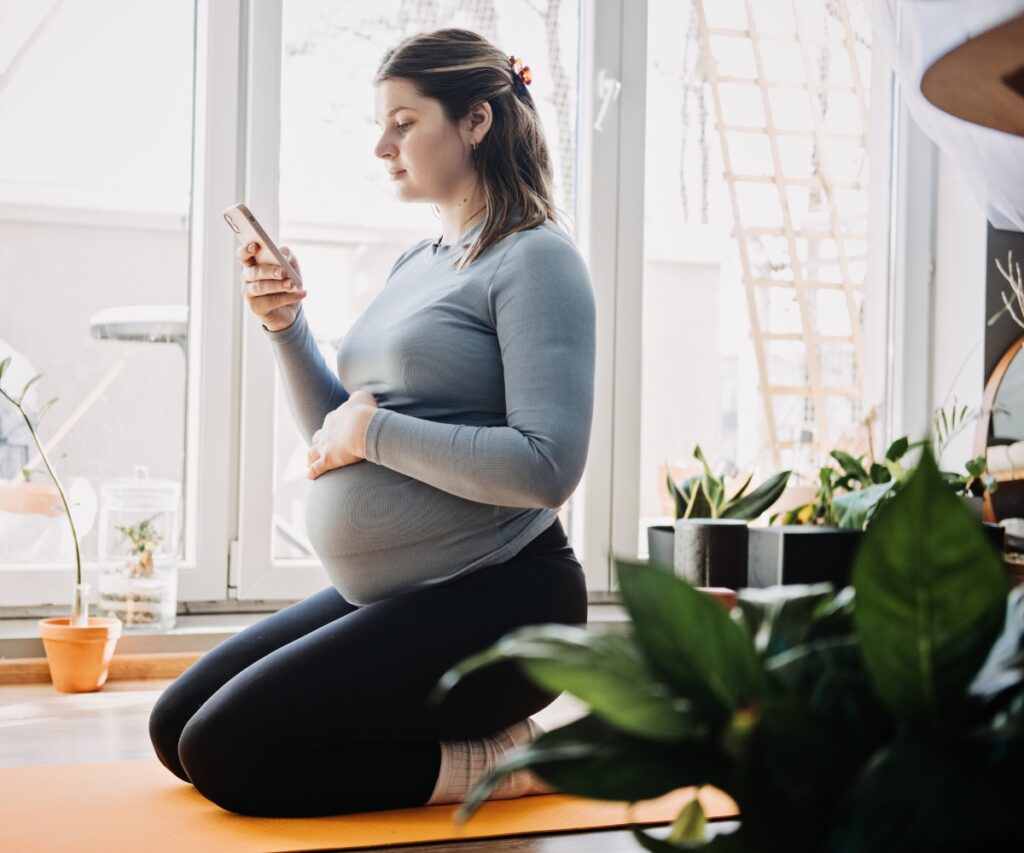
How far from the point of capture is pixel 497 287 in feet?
5.30

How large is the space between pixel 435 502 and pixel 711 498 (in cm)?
107

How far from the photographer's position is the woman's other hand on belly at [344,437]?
156 centimetres

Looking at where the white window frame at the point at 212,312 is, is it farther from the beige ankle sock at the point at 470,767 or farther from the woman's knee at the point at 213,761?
the beige ankle sock at the point at 470,767

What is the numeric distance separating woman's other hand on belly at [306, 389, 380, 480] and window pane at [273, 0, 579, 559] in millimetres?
956

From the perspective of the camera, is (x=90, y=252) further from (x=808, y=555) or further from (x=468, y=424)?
(x=808, y=555)

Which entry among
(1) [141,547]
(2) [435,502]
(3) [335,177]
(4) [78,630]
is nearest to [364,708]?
(2) [435,502]

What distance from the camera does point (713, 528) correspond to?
2.31 m

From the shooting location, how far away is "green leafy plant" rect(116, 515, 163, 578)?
239cm

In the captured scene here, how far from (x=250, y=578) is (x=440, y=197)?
1.15 metres

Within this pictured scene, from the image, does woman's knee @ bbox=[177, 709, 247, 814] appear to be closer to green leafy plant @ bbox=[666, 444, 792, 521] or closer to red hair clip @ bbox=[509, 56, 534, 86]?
red hair clip @ bbox=[509, 56, 534, 86]

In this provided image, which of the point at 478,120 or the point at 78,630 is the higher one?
the point at 478,120

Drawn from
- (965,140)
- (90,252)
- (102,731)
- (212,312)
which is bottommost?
(102,731)

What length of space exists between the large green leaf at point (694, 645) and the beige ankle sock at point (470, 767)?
115cm

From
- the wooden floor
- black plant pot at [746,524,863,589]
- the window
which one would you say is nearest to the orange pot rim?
the wooden floor
